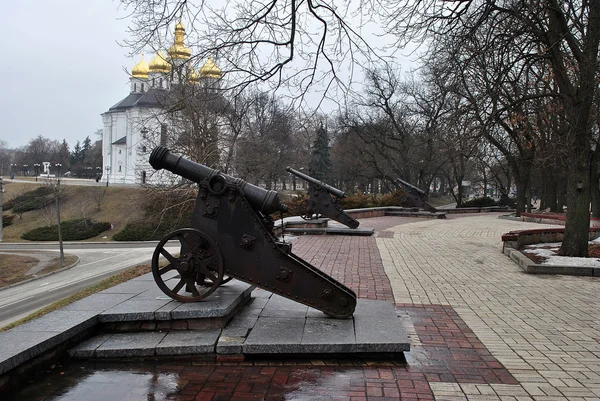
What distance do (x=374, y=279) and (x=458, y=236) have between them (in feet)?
32.4

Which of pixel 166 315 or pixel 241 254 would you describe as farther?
pixel 241 254

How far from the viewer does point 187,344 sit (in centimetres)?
443

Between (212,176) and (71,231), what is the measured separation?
46.9 m

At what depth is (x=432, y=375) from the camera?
4.18 meters

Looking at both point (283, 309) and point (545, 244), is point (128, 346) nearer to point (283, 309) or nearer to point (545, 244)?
point (283, 309)

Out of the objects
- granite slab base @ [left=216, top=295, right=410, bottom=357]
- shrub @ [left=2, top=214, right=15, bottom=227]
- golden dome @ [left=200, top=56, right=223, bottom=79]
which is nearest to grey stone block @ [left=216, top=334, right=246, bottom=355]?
granite slab base @ [left=216, top=295, right=410, bottom=357]

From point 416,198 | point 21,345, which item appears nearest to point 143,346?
point 21,345

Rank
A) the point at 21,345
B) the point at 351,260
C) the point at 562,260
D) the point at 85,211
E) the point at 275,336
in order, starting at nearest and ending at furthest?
the point at 21,345 < the point at 275,336 < the point at 562,260 < the point at 351,260 < the point at 85,211

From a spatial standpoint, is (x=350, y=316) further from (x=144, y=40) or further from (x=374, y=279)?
(x=144, y=40)

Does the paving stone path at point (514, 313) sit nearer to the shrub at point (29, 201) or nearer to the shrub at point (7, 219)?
the shrub at point (7, 219)

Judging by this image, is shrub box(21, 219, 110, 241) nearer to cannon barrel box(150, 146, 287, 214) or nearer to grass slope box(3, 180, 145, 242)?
grass slope box(3, 180, 145, 242)

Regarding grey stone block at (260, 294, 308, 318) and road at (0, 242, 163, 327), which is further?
road at (0, 242, 163, 327)

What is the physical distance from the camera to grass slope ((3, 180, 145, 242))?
164 feet

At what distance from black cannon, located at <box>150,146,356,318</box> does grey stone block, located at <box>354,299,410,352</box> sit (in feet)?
0.89
